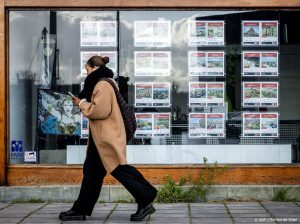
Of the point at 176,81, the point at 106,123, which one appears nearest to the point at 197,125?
the point at 176,81

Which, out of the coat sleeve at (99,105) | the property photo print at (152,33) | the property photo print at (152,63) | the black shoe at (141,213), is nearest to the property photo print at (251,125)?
the property photo print at (152,63)

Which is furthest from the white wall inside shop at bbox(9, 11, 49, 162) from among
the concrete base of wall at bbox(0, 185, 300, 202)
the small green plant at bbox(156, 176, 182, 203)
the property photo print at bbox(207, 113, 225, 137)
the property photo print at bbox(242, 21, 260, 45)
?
the property photo print at bbox(242, 21, 260, 45)

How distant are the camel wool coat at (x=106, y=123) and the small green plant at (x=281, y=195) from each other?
2.66m

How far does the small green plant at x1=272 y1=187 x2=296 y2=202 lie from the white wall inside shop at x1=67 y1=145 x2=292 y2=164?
1.59 feet

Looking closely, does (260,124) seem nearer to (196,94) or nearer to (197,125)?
(197,125)

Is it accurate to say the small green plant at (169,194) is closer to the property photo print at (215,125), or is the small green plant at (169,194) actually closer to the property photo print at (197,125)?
the property photo print at (197,125)

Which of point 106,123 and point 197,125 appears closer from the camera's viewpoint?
point 106,123

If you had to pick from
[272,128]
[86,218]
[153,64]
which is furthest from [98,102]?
[272,128]

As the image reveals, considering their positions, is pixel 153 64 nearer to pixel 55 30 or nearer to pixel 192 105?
pixel 192 105

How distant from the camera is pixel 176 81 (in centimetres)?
970

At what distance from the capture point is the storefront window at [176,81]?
31.6 feet

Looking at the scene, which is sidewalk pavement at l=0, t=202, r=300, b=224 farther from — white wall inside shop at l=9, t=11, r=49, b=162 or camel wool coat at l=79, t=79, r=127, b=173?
white wall inside shop at l=9, t=11, r=49, b=162

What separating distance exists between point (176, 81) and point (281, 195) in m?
2.19

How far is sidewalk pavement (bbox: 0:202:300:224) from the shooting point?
25.6ft
